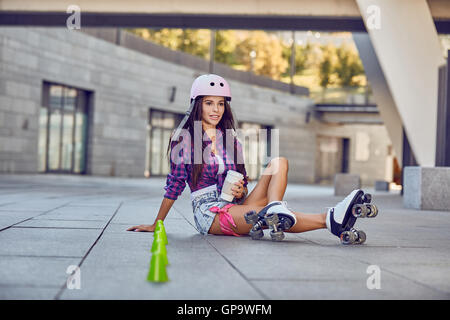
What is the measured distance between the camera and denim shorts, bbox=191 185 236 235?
498 cm

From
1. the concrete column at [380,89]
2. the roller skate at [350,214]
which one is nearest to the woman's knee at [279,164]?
the roller skate at [350,214]

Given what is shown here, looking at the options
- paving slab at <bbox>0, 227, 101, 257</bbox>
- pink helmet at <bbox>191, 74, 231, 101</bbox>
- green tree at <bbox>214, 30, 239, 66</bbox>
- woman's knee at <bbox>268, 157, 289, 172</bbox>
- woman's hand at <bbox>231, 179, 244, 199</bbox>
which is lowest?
paving slab at <bbox>0, 227, 101, 257</bbox>

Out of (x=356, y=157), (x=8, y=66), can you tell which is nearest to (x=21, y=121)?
(x=8, y=66)

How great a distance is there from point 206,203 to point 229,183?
1.12 feet

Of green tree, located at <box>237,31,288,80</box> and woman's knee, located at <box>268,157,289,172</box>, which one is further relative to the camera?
green tree, located at <box>237,31,288,80</box>

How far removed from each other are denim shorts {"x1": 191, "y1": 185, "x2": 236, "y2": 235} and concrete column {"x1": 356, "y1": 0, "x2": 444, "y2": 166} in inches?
327

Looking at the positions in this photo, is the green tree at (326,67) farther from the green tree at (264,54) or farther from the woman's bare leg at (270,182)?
the woman's bare leg at (270,182)

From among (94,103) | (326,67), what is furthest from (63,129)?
(326,67)

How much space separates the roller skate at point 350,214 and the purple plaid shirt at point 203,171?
0.90 metres

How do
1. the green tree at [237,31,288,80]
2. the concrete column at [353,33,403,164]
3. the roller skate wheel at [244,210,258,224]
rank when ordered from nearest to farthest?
the roller skate wheel at [244,210,258,224] < the concrete column at [353,33,403,164] < the green tree at [237,31,288,80]

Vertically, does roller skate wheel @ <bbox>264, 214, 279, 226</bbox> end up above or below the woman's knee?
below

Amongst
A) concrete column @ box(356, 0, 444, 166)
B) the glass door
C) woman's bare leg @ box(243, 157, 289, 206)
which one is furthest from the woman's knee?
the glass door

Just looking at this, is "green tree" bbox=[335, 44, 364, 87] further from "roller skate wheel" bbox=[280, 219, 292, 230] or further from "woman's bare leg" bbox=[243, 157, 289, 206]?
"roller skate wheel" bbox=[280, 219, 292, 230]

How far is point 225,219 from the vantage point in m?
5.00
